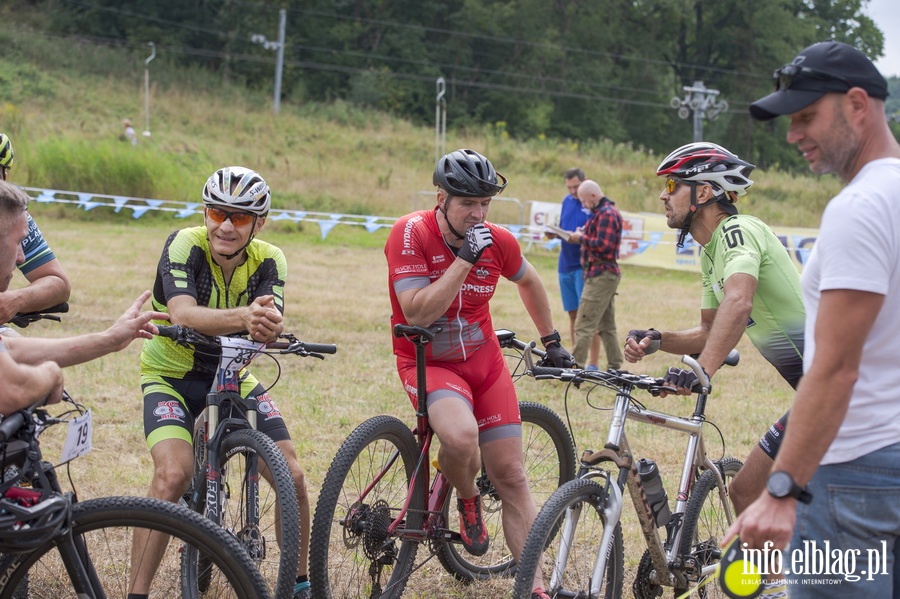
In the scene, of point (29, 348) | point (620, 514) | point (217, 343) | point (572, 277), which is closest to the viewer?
point (29, 348)

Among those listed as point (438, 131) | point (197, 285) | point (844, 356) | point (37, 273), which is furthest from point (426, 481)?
point (438, 131)

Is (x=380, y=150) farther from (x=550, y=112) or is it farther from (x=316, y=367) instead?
(x=316, y=367)

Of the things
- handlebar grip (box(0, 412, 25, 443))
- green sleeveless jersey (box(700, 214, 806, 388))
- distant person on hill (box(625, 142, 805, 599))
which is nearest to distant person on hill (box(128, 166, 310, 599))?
handlebar grip (box(0, 412, 25, 443))

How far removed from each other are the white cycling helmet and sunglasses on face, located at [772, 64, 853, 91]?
8.37 feet

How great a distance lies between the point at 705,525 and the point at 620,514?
0.79 m

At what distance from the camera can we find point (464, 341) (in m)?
4.78

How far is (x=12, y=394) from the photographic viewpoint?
123 inches

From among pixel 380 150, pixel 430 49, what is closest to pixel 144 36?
pixel 430 49

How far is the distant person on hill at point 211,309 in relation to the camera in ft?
14.1

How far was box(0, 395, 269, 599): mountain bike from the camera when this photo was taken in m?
3.09

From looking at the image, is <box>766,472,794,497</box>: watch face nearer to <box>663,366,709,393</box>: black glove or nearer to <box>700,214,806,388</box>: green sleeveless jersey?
<box>663,366,709,393</box>: black glove

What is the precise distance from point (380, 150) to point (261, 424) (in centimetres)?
3795

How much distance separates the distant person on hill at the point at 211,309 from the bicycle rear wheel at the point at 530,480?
0.91 m

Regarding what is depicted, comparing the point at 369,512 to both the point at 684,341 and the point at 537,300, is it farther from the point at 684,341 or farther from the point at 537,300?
the point at 684,341
